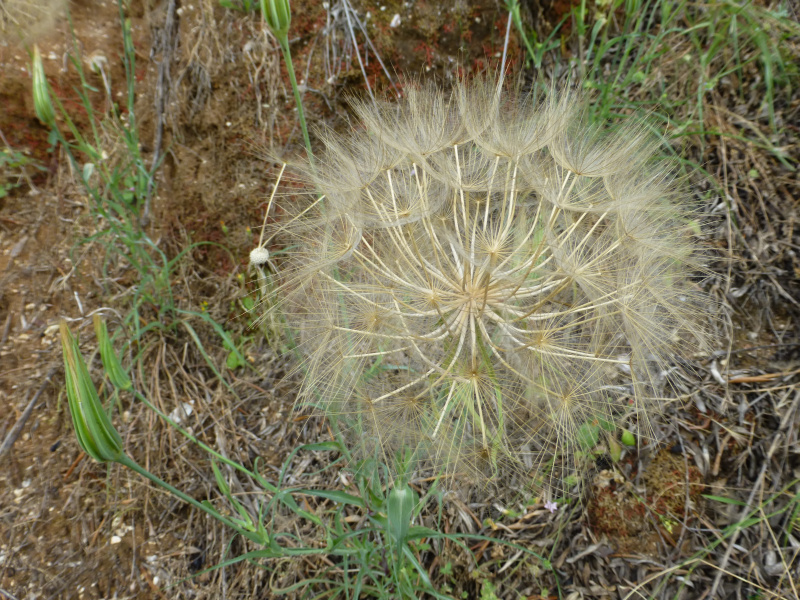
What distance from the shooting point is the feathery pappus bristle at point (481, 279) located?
1.81m

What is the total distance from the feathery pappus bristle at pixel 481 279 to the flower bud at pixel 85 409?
2.19 ft

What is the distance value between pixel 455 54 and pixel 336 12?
0.75m

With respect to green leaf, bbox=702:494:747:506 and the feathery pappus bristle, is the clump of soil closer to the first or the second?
green leaf, bbox=702:494:747:506

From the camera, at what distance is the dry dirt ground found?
85.8 inches

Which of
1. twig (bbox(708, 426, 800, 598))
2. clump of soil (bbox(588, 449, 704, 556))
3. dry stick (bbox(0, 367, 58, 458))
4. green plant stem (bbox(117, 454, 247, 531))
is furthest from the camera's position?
dry stick (bbox(0, 367, 58, 458))

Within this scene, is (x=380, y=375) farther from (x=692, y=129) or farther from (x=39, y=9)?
(x=39, y=9)

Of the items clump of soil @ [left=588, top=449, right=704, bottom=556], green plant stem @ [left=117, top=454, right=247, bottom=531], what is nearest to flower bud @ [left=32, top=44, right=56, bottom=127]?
green plant stem @ [left=117, top=454, right=247, bottom=531]

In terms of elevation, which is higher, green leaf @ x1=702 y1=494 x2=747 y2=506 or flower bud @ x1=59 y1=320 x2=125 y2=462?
flower bud @ x1=59 y1=320 x2=125 y2=462

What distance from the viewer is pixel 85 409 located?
4.02ft

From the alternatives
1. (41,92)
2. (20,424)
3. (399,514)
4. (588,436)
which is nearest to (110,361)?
(399,514)

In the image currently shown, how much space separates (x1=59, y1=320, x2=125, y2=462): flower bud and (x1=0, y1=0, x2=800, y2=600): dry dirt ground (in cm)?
103

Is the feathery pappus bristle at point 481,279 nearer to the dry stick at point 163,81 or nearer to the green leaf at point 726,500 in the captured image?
the green leaf at point 726,500

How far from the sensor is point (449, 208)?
2.20m

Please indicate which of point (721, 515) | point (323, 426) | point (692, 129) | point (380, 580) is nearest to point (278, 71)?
point (323, 426)
